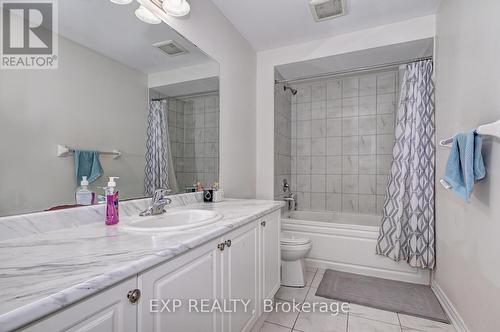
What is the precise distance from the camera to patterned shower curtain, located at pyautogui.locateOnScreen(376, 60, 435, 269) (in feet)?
6.91

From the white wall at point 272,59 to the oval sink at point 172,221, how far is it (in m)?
1.42

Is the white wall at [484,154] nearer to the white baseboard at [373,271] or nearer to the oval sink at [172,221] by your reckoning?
the white baseboard at [373,271]

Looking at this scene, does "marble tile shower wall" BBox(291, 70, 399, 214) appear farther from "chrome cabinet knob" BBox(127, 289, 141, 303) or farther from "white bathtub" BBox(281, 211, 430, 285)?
"chrome cabinet knob" BBox(127, 289, 141, 303)

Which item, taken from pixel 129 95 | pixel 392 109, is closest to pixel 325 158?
pixel 392 109

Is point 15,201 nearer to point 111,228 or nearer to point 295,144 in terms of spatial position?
point 111,228

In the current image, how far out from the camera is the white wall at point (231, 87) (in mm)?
1875

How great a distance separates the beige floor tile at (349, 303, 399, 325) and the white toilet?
1.55ft

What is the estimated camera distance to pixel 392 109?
312 cm

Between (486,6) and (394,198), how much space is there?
1.49 m

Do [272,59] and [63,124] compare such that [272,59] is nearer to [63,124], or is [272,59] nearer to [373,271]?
[63,124]

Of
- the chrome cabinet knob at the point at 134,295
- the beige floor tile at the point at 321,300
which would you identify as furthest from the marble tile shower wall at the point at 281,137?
the chrome cabinet knob at the point at 134,295

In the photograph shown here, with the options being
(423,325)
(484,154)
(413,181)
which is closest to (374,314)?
(423,325)

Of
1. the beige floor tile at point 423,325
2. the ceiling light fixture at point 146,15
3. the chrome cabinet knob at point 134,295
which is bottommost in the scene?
the beige floor tile at point 423,325

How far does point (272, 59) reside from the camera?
2771 millimetres
